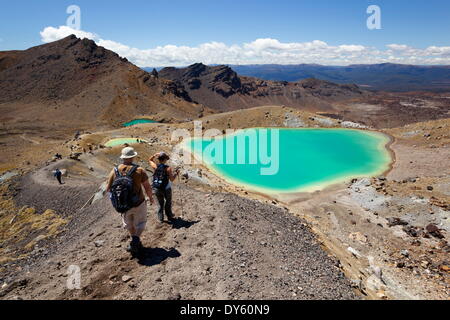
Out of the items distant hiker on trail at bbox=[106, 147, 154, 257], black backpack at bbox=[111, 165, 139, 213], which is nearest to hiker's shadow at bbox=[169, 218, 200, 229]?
distant hiker on trail at bbox=[106, 147, 154, 257]

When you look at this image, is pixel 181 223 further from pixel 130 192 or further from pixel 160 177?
pixel 130 192

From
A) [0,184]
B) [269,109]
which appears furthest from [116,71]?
[0,184]

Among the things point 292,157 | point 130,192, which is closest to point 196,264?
point 130,192

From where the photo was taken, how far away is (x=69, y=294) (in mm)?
6562

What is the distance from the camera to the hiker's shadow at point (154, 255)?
24.9 ft

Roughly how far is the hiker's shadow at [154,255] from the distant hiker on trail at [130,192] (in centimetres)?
27

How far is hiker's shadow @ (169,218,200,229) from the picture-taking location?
9629 millimetres

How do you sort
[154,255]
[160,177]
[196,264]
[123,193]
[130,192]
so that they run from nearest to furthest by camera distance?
[123,193], [130,192], [196,264], [154,255], [160,177]

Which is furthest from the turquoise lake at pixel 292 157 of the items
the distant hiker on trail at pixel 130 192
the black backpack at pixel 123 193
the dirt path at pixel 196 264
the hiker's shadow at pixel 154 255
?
the black backpack at pixel 123 193

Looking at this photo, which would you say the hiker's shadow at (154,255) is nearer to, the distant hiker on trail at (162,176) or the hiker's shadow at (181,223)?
the hiker's shadow at (181,223)

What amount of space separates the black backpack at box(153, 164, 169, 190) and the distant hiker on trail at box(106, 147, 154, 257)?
72.8 inches

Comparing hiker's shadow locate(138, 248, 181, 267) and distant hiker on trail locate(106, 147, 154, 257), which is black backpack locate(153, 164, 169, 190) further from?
hiker's shadow locate(138, 248, 181, 267)

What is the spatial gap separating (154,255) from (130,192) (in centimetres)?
235

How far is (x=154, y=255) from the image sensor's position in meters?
7.94
